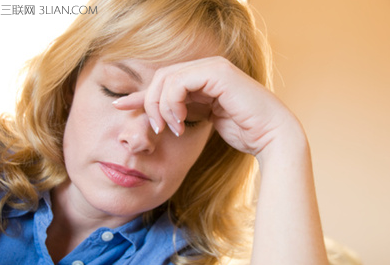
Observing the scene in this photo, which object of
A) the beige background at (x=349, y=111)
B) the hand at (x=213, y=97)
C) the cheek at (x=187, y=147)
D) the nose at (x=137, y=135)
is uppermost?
the hand at (x=213, y=97)

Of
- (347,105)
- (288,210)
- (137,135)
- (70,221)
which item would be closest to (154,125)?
(137,135)

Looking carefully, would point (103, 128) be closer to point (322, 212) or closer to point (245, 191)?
point (245, 191)

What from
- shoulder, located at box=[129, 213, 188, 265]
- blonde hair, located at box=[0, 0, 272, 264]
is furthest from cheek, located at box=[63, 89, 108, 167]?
shoulder, located at box=[129, 213, 188, 265]

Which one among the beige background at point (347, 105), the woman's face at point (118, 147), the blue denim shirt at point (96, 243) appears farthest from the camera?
the beige background at point (347, 105)

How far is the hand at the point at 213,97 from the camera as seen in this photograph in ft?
2.76

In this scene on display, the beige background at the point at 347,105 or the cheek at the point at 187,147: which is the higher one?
the cheek at the point at 187,147

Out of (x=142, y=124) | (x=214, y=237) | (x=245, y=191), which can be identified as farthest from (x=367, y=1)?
(x=142, y=124)

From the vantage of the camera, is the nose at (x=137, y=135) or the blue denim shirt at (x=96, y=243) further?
the blue denim shirt at (x=96, y=243)

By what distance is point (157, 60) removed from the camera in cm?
90

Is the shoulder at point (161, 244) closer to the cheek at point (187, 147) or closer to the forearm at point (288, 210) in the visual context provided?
the cheek at point (187, 147)

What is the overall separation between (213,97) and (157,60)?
0.13 metres

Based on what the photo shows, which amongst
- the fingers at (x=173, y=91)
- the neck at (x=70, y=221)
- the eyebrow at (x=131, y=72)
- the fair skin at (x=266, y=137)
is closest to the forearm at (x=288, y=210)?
the fair skin at (x=266, y=137)

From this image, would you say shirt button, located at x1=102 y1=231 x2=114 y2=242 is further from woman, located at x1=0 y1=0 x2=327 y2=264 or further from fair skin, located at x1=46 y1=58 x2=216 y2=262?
fair skin, located at x1=46 y1=58 x2=216 y2=262

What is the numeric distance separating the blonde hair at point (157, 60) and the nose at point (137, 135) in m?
0.12
